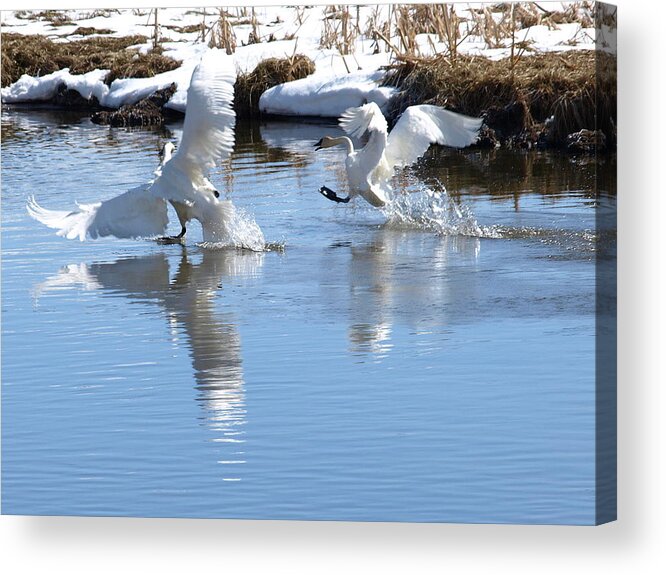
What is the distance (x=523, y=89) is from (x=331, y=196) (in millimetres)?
1750

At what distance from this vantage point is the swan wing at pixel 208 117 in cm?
689

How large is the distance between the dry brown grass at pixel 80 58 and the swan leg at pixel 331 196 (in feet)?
5.23

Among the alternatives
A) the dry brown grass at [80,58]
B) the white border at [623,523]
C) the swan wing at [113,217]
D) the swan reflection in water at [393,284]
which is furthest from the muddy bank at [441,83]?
the swan reflection in water at [393,284]

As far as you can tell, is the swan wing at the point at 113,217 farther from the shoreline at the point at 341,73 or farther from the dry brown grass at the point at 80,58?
the dry brown grass at the point at 80,58

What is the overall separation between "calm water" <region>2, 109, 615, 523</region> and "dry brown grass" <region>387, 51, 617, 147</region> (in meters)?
0.23

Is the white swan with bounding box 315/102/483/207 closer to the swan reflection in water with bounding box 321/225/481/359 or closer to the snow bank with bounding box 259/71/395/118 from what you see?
the snow bank with bounding box 259/71/395/118

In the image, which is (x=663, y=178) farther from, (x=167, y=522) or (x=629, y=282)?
(x=167, y=522)

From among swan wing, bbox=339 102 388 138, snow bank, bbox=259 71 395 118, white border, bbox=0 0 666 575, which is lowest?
white border, bbox=0 0 666 575

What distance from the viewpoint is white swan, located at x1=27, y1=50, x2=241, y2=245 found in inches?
275

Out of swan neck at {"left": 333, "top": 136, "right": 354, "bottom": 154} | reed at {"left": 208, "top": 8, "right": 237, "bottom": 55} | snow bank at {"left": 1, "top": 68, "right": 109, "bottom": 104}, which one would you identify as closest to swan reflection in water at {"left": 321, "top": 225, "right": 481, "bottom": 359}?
swan neck at {"left": 333, "top": 136, "right": 354, "bottom": 154}

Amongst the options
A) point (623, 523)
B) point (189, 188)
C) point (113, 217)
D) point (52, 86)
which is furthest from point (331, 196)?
point (623, 523)

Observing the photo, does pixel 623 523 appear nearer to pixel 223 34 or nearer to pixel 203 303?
pixel 203 303

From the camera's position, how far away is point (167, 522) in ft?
19.2

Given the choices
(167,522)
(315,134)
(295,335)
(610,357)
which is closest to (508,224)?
(315,134)
